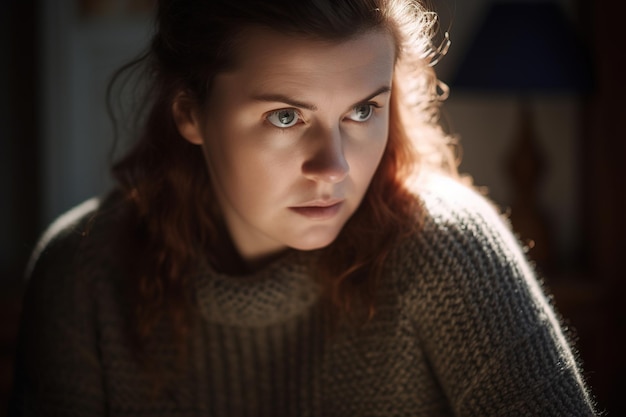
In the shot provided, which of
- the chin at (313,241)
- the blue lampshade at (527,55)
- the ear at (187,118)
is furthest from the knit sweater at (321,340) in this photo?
the blue lampshade at (527,55)

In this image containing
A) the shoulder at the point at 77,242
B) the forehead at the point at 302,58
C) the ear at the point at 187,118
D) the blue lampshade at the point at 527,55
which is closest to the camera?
the forehead at the point at 302,58

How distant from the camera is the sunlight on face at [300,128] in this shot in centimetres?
85

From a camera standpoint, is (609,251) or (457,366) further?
(609,251)

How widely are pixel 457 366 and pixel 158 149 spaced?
0.59m

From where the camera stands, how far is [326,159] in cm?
87

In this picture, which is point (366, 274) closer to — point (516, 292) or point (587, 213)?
point (516, 292)

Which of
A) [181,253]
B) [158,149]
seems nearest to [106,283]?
[181,253]

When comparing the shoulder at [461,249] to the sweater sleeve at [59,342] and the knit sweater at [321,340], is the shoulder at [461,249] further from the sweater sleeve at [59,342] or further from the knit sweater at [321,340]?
the sweater sleeve at [59,342]

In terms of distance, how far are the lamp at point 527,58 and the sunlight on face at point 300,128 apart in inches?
38.1

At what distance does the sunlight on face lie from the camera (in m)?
0.85

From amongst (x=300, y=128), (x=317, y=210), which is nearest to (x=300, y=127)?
(x=300, y=128)

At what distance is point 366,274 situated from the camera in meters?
1.02

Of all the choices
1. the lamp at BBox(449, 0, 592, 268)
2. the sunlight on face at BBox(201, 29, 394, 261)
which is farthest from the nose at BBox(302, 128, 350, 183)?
the lamp at BBox(449, 0, 592, 268)

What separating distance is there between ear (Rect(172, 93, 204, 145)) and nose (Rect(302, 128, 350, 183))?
0.21 m
